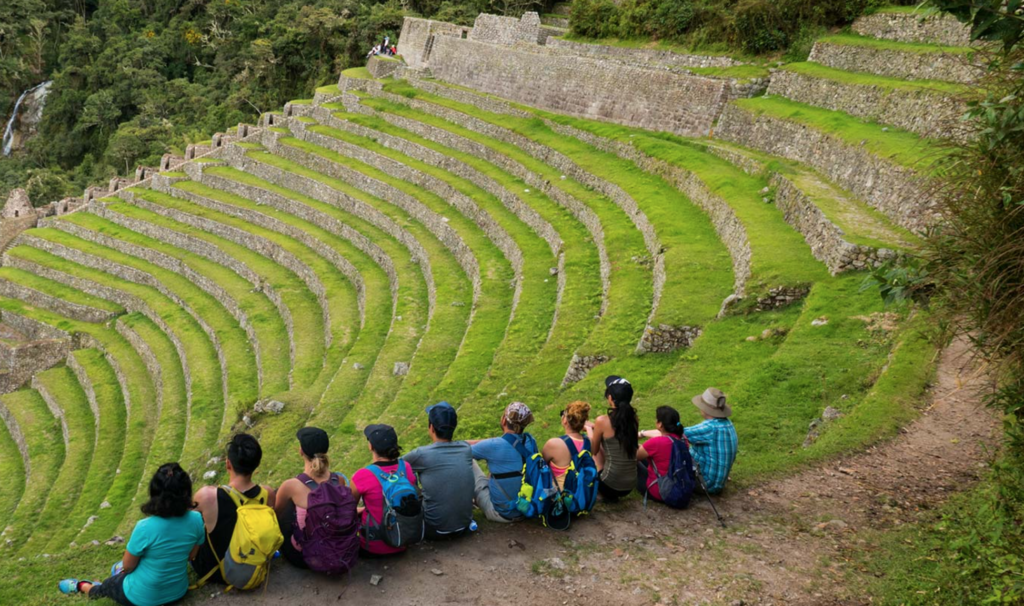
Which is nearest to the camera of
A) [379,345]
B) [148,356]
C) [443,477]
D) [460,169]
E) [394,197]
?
Answer: [443,477]

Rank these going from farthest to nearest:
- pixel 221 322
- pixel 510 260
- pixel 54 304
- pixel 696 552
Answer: pixel 54 304
pixel 221 322
pixel 510 260
pixel 696 552

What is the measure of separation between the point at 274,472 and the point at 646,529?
7982 mm

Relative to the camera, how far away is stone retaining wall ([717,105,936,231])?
12181 millimetres

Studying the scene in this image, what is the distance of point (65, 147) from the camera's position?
50.8 metres

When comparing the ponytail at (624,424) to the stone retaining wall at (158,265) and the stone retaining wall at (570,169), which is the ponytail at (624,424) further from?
the stone retaining wall at (158,265)

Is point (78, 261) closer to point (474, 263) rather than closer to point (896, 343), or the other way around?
point (474, 263)

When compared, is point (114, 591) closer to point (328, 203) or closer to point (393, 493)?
point (393, 493)

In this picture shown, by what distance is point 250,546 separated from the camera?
19.0 feet

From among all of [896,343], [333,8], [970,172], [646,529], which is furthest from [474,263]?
[333,8]

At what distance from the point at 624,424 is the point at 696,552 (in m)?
1.24

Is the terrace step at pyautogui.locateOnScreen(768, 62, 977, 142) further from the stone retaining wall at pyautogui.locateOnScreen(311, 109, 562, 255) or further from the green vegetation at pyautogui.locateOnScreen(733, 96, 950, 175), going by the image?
the stone retaining wall at pyautogui.locateOnScreen(311, 109, 562, 255)

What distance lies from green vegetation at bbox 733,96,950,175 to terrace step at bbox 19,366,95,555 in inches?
671

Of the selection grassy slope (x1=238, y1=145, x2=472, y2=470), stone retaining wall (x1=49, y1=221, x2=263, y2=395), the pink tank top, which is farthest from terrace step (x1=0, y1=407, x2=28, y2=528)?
the pink tank top

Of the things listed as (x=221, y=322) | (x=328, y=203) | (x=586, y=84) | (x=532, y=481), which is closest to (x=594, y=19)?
(x=586, y=84)
